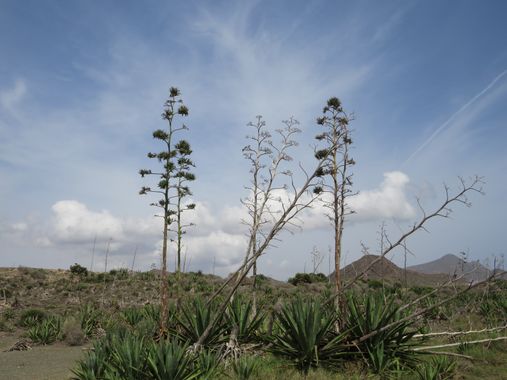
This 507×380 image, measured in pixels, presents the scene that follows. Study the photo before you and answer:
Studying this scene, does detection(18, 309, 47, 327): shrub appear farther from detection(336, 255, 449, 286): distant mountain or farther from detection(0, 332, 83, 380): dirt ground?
detection(336, 255, 449, 286): distant mountain

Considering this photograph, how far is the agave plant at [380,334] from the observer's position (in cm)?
774

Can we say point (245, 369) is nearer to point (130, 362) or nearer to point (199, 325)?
point (130, 362)

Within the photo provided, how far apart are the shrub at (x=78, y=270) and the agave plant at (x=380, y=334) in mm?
33125

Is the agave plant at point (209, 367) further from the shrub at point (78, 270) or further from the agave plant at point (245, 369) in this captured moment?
the shrub at point (78, 270)

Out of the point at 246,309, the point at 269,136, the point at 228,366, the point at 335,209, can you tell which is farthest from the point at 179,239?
the point at 228,366

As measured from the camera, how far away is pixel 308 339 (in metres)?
7.67

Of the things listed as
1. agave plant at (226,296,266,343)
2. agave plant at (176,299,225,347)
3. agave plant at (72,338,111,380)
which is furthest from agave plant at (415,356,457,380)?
agave plant at (72,338,111,380)

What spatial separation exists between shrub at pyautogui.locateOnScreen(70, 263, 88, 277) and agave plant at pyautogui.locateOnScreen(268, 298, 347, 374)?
32.6 metres

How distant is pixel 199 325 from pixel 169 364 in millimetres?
2761

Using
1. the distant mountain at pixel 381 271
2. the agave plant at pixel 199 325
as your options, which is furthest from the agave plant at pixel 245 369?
the distant mountain at pixel 381 271

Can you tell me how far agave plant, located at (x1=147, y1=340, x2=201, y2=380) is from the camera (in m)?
6.38

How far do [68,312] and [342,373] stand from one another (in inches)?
739

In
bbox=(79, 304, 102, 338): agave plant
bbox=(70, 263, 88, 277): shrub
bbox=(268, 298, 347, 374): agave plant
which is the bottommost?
bbox=(268, 298, 347, 374): agave plant

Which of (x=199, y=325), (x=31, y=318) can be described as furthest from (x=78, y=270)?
(x=199, y=325)
